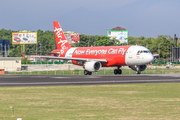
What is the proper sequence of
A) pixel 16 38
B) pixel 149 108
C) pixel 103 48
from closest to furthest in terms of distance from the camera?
1. pixel 149 108
2. pixel 103 48
3. pixel 16 38

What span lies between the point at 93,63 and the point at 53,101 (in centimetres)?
3059

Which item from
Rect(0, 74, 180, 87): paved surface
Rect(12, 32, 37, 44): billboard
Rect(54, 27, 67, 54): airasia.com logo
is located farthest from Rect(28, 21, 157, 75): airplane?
Rect(12, 32, 37, 44): billboard

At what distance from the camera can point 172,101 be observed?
1736cm

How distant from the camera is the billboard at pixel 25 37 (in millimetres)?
169875

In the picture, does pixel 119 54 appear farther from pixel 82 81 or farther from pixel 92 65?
pixel 82 81

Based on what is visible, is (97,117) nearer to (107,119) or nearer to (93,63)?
(107,119)

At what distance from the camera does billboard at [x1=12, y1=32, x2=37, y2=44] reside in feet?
557

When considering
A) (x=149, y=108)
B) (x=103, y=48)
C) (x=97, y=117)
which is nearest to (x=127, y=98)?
(x=149, y=108)

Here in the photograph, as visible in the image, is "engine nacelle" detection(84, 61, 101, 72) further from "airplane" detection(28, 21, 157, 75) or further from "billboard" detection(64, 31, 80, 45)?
"billboard" detection(64, 31, 80, 45)

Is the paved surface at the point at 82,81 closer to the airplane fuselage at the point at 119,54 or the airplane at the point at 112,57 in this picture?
the airplane fuselage at the point at 119,54

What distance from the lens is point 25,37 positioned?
169875 mm

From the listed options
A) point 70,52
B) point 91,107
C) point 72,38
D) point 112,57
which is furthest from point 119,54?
point 72,38

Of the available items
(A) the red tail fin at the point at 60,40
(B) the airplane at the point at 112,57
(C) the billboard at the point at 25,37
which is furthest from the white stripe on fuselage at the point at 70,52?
(C) the billboard at the point at 25,37

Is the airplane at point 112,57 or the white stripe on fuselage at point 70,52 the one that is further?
the white stripe on fuselage at point 70,52
